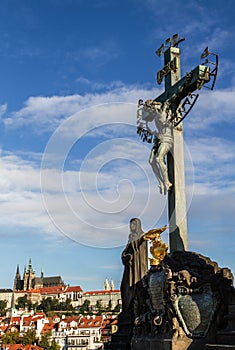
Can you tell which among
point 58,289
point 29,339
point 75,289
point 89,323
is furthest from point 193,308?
point 58,289

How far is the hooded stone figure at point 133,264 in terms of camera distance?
1285 cm

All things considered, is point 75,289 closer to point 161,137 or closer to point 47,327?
point 47,327

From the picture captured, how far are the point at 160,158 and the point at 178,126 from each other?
1.08 m

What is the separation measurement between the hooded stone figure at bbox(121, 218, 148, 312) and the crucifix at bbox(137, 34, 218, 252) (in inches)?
44.3

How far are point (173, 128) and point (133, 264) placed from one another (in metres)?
3.99

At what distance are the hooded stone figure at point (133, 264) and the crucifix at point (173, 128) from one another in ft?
3.70

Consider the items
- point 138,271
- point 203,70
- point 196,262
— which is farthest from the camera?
point 138,271

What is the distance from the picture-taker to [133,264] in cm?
1295

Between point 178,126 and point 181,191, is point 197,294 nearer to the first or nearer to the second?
point 181,191

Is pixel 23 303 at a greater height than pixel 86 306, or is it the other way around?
pixel 23 303

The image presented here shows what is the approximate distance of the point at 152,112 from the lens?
44.2ft

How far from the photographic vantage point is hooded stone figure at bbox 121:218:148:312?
12.9 metres

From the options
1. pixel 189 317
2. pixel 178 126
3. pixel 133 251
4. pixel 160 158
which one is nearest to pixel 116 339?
pixel 133 251

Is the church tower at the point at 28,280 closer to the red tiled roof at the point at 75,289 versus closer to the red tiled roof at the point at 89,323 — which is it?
the red tiled roof at the point at 75,289
